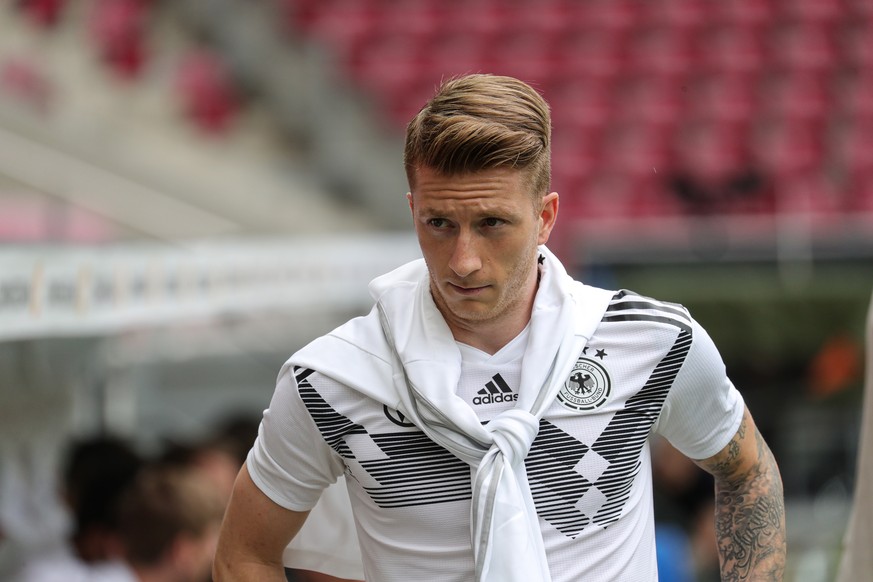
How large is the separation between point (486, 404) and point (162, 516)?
2.21 m

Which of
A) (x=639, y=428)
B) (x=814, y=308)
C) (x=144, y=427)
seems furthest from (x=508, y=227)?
(x=814, y=308)

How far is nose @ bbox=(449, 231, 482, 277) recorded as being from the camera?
7.18 ft

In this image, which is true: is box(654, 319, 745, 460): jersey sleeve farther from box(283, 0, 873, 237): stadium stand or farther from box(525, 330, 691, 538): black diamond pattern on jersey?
box(283, 0, 873, 237): stadium stand

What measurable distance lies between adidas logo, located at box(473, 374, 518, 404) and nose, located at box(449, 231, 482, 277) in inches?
9.7

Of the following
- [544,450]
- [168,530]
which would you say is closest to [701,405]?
[544,450]

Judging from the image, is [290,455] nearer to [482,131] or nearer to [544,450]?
[544,450]

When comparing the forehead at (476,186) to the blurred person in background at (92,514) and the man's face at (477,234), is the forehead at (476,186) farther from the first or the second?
the blurred person in background at (92,514)

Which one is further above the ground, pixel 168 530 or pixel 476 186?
pixel 476 186

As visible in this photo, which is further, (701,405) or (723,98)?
(723,98)

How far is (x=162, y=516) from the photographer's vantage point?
422 cm

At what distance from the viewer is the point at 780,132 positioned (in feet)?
33.3

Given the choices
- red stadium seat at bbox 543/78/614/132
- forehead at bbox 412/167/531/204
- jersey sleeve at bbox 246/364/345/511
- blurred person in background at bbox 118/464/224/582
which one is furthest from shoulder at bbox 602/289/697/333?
red stadium seat at bbox 543/78/614/132

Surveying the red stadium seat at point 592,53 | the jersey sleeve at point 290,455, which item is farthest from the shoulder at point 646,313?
the red stadium seat at point 592,53

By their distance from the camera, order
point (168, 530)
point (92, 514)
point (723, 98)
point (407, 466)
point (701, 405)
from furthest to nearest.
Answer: point (723, 98), point (92, 514), point (168, 530), point (701, 405), point (407, 466)
